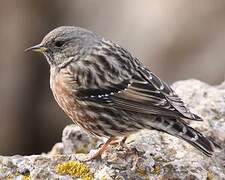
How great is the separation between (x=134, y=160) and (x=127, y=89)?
0.75 m

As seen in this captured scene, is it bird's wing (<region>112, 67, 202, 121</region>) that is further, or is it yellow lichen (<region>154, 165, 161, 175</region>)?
bird's wing (<region>112, 67, 202, 121</region>)

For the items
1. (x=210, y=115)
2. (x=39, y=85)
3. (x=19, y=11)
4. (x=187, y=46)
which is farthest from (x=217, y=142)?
(x=19, y=11)

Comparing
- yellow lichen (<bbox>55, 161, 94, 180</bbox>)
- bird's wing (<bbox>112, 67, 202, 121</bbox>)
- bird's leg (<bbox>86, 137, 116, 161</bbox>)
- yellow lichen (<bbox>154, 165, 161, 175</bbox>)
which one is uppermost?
bird's wing (<bbox>112, 67, 202, 121</bbox>)

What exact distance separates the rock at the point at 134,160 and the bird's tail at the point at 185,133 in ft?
0.55

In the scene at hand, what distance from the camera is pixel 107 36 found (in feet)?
40.0

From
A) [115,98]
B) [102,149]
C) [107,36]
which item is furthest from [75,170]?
[107,36]

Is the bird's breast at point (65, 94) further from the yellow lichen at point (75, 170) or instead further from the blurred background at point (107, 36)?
the blurred background at point (107, 36)

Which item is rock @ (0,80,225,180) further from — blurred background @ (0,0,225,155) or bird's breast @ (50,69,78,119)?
blurred background @ (0,0,225,155)

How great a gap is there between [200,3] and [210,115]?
506 centimetres

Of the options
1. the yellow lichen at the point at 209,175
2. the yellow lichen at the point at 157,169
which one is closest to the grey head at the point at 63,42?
the yellow lichen at the point at 157,169

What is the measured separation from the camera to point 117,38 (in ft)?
39.7

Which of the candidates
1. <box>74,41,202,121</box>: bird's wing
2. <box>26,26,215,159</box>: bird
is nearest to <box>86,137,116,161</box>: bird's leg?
<box>26,26,215,159</box>: bird

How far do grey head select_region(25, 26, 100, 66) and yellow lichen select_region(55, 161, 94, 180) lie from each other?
143cm

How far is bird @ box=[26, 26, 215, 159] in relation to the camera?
6219mm
